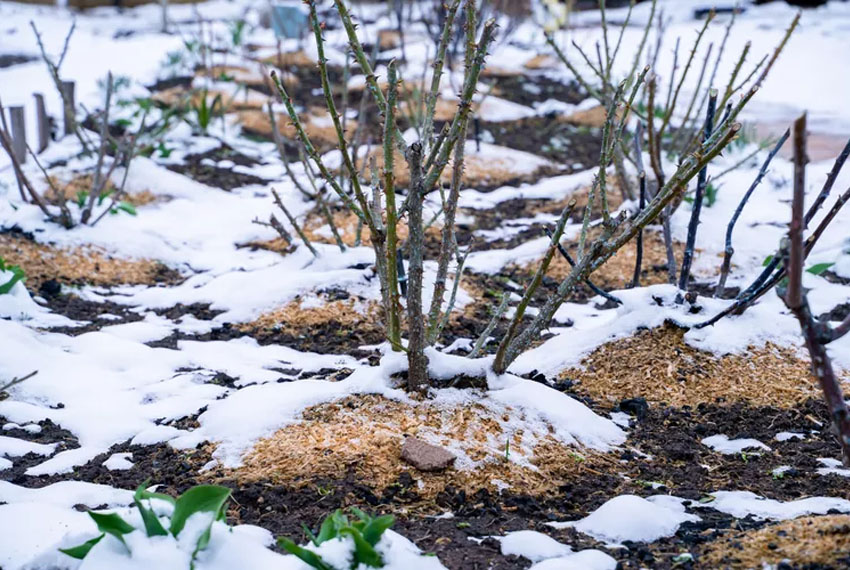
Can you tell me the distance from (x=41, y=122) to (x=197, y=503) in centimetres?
515

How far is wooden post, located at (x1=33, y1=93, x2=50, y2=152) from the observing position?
5789 mm

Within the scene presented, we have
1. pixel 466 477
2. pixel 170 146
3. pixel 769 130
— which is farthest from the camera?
pixel 769 130

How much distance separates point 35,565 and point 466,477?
98 centimetres

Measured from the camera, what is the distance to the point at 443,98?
28.2 ft

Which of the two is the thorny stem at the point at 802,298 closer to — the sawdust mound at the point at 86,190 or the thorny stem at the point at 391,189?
the thorny stem at the point at 391,189

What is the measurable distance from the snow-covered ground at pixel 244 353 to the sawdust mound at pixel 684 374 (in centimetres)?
6

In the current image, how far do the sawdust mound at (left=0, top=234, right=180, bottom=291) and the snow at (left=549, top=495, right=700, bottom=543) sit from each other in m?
2.95

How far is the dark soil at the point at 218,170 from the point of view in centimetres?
600

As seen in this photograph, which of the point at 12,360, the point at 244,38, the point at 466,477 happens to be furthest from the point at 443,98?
the point at 466,477

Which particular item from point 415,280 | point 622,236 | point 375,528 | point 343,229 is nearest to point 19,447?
point 415,280

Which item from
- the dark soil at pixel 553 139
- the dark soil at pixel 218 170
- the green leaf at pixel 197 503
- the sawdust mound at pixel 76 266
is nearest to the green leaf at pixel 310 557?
the green leaf at pixel 197 503

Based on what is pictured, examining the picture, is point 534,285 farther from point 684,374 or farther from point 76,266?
point 76,266

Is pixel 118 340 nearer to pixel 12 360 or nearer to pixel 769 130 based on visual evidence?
pixel 12 360

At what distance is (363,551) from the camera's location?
152cm
